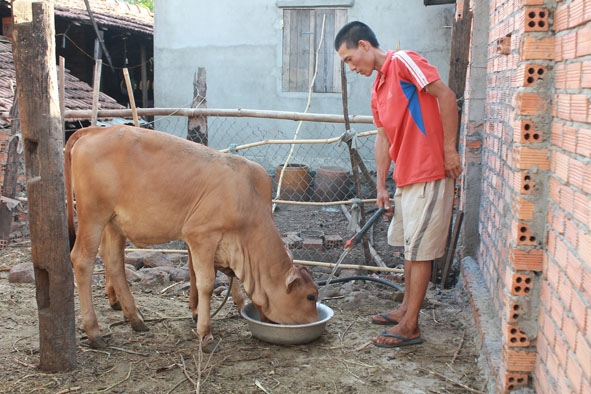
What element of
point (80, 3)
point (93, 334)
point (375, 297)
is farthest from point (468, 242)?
point (80, 3)

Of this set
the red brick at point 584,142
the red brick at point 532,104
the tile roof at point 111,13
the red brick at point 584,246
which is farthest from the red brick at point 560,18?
the tile roof at point 111,13

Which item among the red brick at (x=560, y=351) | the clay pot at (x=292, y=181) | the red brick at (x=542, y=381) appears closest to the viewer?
the red brick at (x=560, y=351)

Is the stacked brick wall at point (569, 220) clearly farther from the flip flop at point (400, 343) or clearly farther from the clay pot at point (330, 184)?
the clay pot at point (330, 184)

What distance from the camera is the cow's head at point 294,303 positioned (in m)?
4.58

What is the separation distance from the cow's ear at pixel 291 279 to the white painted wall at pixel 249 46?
8.19 metres

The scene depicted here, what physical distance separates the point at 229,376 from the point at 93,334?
108 centimetres

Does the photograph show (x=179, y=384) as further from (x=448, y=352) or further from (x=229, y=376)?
(x=448, y=352)

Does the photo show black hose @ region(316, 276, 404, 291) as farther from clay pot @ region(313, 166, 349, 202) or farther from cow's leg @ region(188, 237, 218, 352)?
clay pot @ region(313, 166, 349, 202)

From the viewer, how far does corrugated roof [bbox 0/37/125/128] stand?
7622mm

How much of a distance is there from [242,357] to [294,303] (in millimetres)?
531

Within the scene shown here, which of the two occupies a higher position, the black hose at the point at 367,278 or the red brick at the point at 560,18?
the red brick at the point at 560,18

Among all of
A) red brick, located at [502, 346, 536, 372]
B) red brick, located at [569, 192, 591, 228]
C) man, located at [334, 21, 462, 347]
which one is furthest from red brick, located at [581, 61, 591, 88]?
man, located at [334, 21, 462, 347]

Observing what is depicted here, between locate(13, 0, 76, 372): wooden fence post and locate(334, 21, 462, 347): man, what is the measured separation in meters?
1.99

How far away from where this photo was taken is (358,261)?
22.4ft
